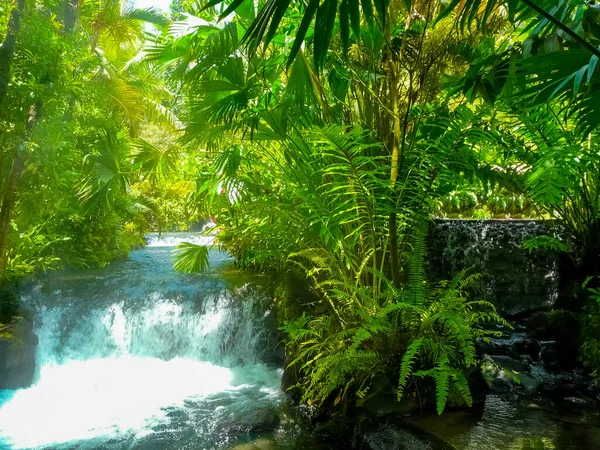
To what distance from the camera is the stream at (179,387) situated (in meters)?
2.94

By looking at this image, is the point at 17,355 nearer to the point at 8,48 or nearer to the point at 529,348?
the point at 8,48

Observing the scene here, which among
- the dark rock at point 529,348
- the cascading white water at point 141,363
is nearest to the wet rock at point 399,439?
the cascading white water at point 141,363

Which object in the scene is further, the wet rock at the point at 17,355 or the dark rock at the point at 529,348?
the wet rock at the point at 17,355

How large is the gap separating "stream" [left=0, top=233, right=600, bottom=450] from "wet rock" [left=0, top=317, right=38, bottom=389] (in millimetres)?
121

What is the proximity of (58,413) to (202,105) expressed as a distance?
326 centimetres

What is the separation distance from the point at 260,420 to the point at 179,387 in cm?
157

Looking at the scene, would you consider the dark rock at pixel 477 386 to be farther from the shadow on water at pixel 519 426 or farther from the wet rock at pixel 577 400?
the wet rock at pixel 577 400

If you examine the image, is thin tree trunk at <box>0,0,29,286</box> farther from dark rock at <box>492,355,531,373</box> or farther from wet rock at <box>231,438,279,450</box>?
dark rock at <box>492,355,531,373</box>

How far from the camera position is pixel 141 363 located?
5559mm

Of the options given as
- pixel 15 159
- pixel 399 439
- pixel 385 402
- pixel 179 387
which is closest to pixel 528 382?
pixel 385 402

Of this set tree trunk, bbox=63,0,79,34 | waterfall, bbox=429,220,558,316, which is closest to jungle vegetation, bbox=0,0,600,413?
waterfall, bbox=429,220,558,316

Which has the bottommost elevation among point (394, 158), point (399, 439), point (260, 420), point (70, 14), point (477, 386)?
point (260, 420)

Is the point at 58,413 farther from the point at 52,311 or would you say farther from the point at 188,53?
the point at 188,53

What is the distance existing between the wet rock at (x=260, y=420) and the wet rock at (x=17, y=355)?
2847 millimetres
